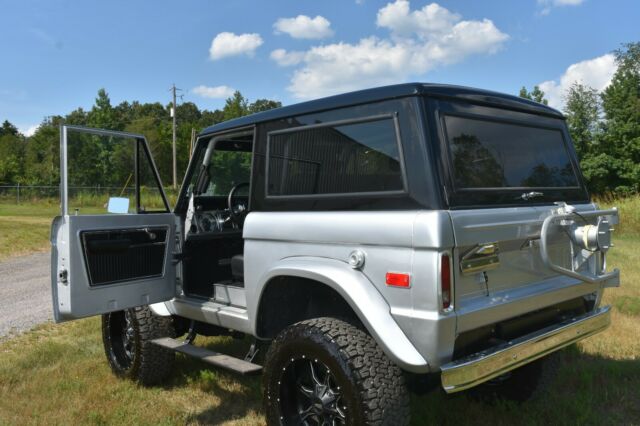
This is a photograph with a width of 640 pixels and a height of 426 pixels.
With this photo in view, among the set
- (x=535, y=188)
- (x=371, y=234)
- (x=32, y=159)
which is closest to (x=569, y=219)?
(x=535, y=188)

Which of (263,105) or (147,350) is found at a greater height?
(263,105)

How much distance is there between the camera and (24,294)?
905 cm

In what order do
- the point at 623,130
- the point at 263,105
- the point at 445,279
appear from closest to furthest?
the point at 445,279
the point at 623,130
the point at 263,105

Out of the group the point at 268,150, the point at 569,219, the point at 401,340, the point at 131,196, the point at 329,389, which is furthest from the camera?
the point at 131,196

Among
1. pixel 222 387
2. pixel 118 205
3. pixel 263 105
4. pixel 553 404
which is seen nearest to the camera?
pixel 553 404

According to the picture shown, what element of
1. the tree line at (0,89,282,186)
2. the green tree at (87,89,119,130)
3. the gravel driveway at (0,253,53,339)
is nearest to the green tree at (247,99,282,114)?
the tree line at (0,89,282,186)

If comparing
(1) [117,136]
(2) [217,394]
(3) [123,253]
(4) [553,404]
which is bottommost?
(2) [217,394]

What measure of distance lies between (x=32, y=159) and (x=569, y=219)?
57.9 meters

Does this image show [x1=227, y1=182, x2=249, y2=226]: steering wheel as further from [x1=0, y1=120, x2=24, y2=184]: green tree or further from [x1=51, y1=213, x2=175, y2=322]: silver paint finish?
[x1=0, y1=120, x2=24, y2=184]: green tree

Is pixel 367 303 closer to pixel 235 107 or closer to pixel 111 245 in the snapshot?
pixel 111 245

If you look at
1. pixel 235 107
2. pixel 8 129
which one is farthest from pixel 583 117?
pixel 8 129

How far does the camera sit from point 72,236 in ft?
11.8

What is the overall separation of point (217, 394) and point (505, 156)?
9.76ft

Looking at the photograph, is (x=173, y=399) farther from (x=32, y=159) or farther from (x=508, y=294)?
(x=32, y=159)
